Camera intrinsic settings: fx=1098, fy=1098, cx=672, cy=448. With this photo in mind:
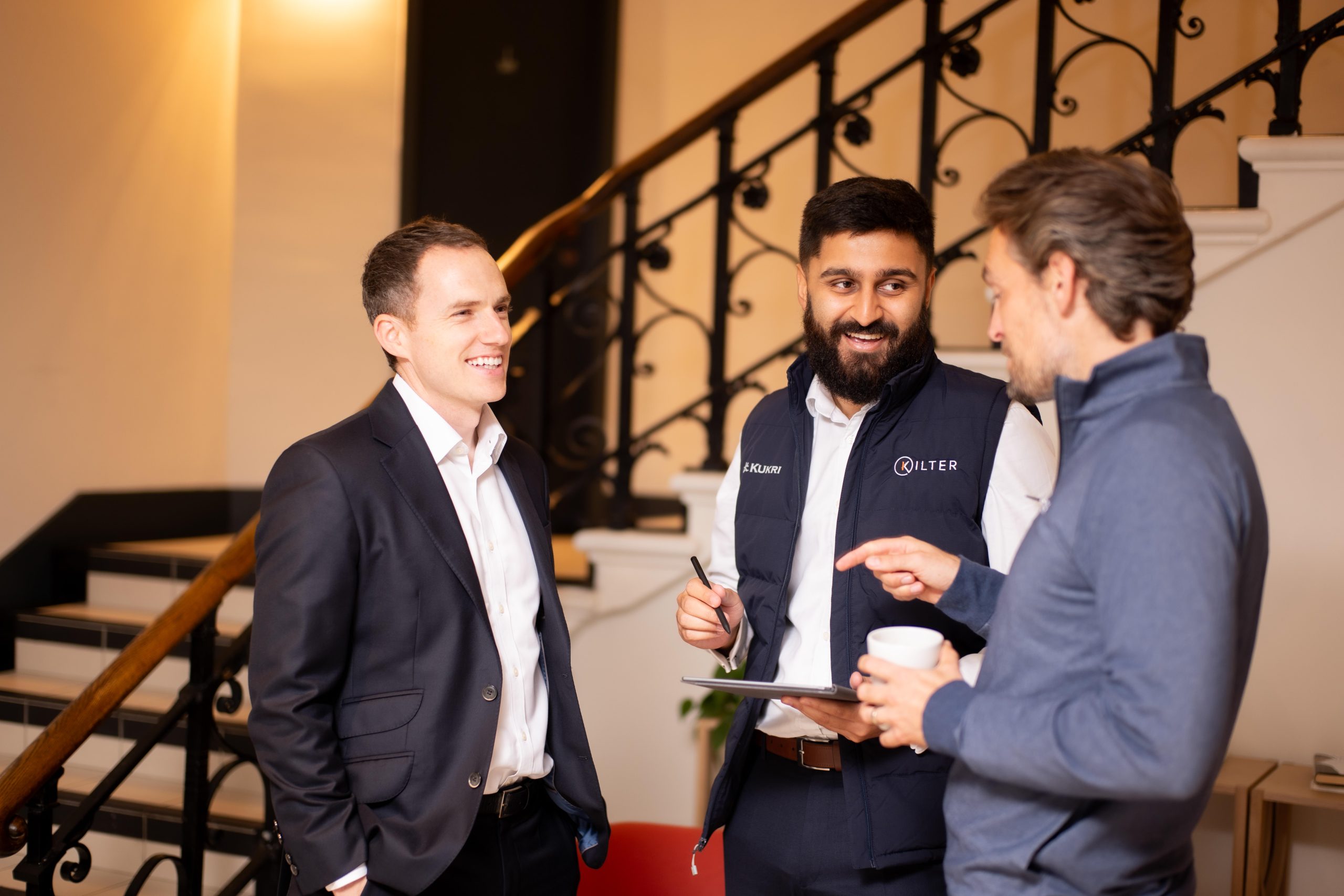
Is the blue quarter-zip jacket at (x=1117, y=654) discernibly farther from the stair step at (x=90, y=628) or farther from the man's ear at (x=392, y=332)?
the stair step at (x=90, y=628)

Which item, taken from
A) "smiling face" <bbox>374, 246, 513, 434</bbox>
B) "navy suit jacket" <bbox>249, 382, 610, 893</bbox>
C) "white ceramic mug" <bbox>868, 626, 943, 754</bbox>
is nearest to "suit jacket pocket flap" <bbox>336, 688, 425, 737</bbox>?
"navy suit jacket" <bbox>249, 382, 610, 893</bbox>

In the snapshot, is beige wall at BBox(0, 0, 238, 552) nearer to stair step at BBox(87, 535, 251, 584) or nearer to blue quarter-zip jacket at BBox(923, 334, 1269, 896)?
stair step at BBox(87, 535, 251, 584)

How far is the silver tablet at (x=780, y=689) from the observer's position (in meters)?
1.44

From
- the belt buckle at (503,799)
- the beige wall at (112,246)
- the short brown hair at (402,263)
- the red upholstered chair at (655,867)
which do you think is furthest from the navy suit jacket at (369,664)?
the beige wall at (112,246)

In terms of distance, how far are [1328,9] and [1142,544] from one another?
3943 millimetres

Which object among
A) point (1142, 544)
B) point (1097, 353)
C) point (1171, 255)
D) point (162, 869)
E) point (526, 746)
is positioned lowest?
point (162, 869)

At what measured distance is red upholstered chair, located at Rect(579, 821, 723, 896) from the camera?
2371 mm

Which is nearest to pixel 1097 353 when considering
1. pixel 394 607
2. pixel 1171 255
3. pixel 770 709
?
pixel 1171 255

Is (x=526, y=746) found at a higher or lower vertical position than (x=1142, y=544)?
lower

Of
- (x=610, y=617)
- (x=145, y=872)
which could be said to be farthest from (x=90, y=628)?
(x=610, y=617)

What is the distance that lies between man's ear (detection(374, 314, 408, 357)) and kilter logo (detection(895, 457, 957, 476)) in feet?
2.77

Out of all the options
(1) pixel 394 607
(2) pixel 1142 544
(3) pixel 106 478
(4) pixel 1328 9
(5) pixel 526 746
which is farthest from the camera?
(3) pixel 106 478

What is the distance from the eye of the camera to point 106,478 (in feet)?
15.4

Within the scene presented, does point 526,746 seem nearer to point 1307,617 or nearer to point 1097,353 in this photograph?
point 1097,353
